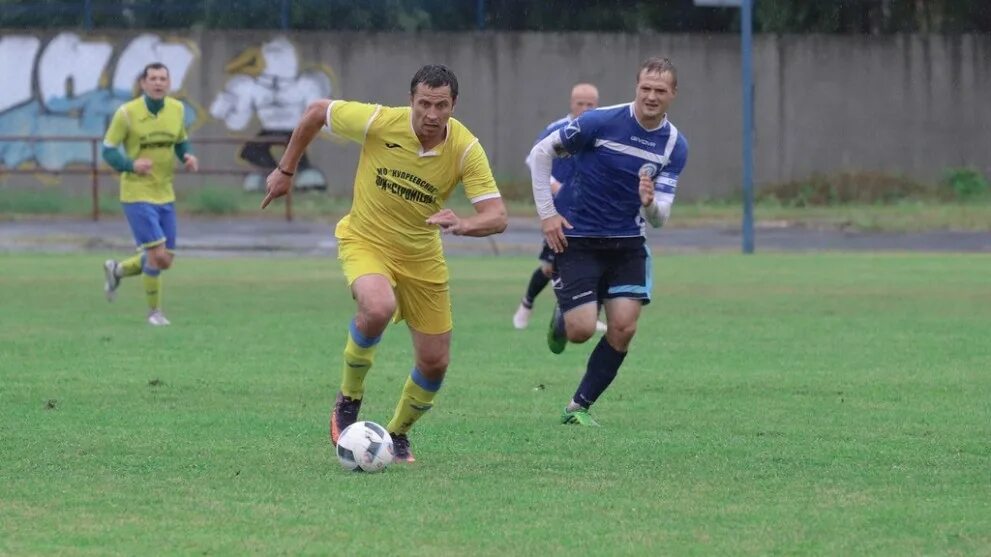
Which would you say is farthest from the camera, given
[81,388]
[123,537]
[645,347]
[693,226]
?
[693,226]

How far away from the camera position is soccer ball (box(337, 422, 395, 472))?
8.20m

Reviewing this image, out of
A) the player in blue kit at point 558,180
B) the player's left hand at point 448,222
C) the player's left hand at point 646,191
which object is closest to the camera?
the player's left hand at point 448,222

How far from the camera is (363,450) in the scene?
26.9 ft

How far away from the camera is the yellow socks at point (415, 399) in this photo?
8727 mm

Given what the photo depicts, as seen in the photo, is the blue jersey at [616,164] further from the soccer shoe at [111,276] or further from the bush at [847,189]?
the bush at [847,189]

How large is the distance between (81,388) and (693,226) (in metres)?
23.0

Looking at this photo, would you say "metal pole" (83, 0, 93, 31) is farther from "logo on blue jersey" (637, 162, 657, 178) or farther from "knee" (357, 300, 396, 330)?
"knee" (357, 300, 396, 330)

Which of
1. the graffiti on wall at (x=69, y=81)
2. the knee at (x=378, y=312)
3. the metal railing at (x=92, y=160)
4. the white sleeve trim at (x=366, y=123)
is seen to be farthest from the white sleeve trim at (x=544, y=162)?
the graffiti on wall at (x=69, y=81)

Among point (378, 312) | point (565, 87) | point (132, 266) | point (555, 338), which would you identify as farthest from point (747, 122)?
point (378, 312)

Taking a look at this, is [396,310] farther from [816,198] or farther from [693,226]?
[816,198]

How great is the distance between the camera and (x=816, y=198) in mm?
37188

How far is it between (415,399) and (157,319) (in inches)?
319

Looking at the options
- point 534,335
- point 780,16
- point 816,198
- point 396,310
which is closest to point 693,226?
point 816,198

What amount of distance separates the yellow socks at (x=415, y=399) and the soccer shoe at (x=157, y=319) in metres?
7.83
